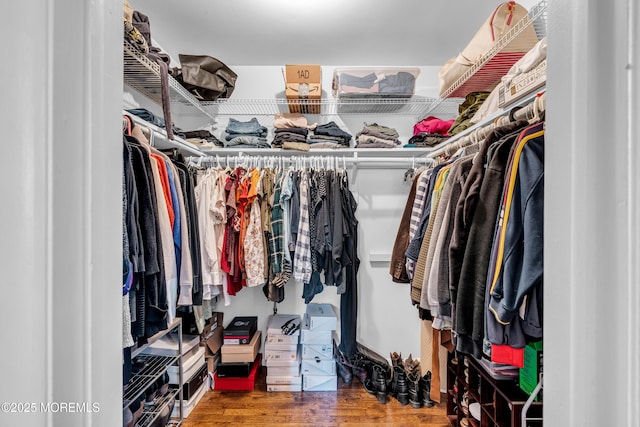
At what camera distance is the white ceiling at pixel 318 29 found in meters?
1.65

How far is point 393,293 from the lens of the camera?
2352 mm

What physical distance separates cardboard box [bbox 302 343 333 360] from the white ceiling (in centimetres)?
219

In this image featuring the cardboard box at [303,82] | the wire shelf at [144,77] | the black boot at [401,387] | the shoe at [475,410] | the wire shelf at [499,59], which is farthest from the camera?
the cardboard box at [303,82]

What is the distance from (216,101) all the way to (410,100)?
1450 millimetres

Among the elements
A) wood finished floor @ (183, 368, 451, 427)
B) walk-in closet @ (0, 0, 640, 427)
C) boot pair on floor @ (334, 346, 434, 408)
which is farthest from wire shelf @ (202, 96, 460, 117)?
wood finished floor @ (183, 368, 451, 427)

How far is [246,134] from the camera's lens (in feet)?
7.09

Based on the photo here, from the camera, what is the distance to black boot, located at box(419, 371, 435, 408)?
6.09 feet

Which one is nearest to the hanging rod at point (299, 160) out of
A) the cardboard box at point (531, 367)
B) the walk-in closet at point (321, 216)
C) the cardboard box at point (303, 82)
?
the walk-in closet at point (321, 216)

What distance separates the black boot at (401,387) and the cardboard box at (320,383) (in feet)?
1.43

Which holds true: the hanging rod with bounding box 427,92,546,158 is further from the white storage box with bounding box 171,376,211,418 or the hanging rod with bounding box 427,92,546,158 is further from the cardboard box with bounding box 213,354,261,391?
the white storage box with bounding box 171,376,211,418

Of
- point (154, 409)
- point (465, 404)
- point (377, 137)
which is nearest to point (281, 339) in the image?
point (154, 409)

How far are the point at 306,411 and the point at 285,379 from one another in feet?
0.91
